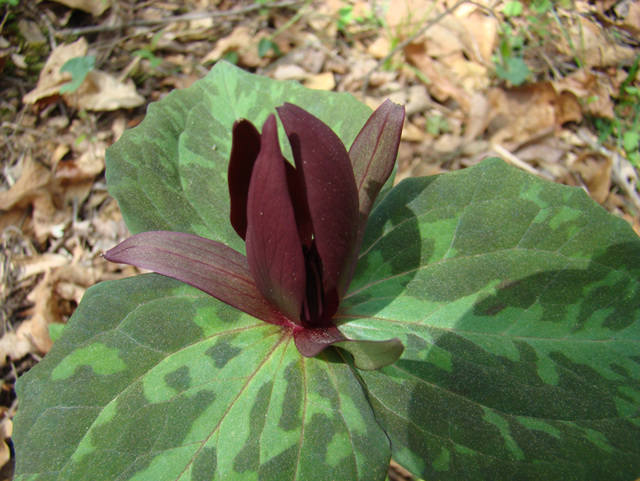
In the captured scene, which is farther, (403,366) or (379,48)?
(379,48)

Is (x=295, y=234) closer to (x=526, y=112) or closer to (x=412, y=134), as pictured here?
(x=412, y=134)

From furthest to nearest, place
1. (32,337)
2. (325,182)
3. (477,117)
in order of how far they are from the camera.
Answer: (477,117) → (32,337) → (325,182)

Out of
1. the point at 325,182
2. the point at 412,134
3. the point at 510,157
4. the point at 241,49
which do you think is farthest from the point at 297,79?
the point at 325,182

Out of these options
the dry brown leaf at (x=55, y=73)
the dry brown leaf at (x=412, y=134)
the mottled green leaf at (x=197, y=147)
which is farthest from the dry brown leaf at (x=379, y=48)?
the dry brown leaf at (x=55, y=73)

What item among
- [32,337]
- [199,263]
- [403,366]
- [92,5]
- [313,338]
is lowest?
[32,337]

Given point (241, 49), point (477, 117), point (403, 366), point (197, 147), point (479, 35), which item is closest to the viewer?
point (403, 366)

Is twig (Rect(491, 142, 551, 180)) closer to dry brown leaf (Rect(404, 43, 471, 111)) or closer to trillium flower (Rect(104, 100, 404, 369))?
dry brown leaf (Rect(404, 43, 471, 111))

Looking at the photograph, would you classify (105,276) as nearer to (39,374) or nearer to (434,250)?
(39,374)

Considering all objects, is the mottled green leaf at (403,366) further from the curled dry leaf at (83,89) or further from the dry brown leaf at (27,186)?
the curled dry leaf at (83,89)
